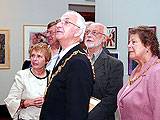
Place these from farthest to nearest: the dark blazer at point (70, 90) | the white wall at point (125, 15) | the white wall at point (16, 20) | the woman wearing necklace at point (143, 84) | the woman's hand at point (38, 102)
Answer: the white wall at point (16, 20), the white wall at point (125, 15), the woman's hand at point (38, 102), the woman wearing necklace at point (143, 84), the dark blazer at point (70, 90)

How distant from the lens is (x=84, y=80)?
7.23ft

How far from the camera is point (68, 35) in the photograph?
237 cm

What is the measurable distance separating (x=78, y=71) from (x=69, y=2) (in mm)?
6596

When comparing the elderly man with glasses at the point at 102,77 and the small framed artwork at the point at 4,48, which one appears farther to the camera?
the small framed artwork at the point at 4,48

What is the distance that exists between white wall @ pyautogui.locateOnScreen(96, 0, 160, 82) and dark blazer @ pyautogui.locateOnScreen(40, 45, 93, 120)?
6.46 ft

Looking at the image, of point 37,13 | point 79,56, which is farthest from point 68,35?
point 37,13

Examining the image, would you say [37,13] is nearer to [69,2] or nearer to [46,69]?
[69,2]

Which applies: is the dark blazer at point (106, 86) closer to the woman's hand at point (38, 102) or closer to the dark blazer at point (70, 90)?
the woman's hand at point (38, 102)

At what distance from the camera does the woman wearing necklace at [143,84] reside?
231 centimetres

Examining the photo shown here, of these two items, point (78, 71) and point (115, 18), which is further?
point (115, 18)

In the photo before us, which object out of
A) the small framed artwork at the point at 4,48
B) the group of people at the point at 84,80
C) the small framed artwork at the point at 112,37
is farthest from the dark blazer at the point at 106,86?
the small framed artwork at the point at 4,48

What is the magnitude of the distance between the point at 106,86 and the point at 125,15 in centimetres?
179

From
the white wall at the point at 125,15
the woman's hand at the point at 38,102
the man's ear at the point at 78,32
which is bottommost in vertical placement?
the woman's hand at the point at 38,102

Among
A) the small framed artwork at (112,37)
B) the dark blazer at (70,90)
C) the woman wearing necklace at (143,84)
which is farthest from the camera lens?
the small framed artwork at (112,37)
